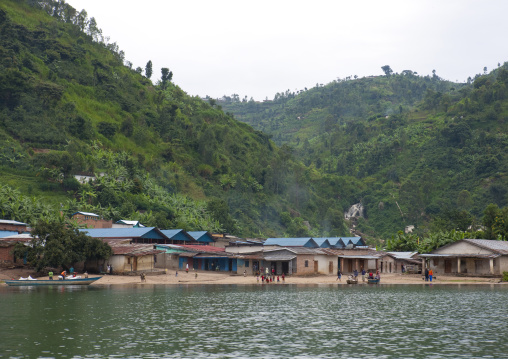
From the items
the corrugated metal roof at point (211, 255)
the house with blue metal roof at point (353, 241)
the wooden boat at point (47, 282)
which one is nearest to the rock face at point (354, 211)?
the house with blue metal roof at point (353, 241)

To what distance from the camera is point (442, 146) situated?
155750 mm

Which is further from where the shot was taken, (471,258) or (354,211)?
(354,211)

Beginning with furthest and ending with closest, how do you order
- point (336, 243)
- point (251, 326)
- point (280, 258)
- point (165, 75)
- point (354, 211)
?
1. point (165, 75)
2. point (354, 211)
3. point (336, 243)
4. point (280, 258)
5. point (251, 326)

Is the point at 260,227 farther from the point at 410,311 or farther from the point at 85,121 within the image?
the point at 410,311

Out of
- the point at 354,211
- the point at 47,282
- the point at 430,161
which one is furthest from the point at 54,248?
the point at 430,161

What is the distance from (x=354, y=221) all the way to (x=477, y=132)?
141ft

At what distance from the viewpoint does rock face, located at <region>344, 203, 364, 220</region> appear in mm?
156250

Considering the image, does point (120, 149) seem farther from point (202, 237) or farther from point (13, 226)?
point (13, 226)

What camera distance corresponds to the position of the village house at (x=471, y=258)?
6300 centimetres

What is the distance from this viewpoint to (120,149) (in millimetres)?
119375

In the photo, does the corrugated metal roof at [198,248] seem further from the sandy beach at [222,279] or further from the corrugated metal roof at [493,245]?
the corrugated metal roof at [493,245]

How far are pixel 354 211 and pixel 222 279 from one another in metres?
97.4

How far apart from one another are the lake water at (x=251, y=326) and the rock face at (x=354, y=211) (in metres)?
112

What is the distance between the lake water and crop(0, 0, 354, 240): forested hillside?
4593cm
